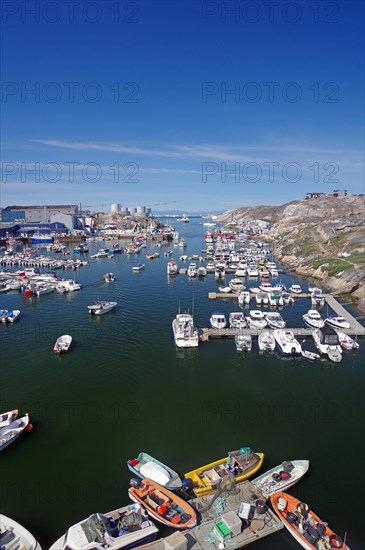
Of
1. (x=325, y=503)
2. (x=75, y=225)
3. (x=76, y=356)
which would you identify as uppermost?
(x=75, y=225)

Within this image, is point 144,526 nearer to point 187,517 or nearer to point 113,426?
point 187,517

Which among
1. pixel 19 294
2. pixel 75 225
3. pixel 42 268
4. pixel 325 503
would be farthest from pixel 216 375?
pixel 75 225

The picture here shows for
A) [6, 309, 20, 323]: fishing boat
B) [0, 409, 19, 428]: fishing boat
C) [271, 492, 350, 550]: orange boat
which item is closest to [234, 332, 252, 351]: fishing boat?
[271, 492, 350, 550]: orange boat

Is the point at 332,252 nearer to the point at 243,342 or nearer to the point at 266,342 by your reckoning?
the point at 266,342

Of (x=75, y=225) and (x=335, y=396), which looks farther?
(x=75, y=225)

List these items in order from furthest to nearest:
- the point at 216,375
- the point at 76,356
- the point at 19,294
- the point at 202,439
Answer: the point at 19,294 < the point at 76,356 < the point at 216,375 < the point at 202,439

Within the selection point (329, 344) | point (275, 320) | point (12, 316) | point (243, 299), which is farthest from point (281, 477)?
point (12, 316)

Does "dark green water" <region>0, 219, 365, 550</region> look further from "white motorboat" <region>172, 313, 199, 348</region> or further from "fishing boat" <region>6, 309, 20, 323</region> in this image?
"fishing boat" <region>6, 309, 20, 323</region>
